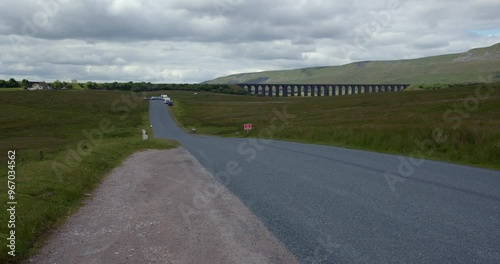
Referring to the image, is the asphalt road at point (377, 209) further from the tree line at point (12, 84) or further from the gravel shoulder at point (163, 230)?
the tree line at point (12, 84)

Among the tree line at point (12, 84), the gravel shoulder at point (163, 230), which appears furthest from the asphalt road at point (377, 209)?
the tree line at point (12, 84)

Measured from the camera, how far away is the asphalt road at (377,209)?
23.9 ft

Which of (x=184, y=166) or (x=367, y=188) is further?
(x=184, y=166)

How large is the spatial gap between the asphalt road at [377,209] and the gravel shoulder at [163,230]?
0.46m

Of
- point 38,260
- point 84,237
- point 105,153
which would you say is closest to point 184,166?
point 105,153

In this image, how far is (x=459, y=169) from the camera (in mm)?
15766

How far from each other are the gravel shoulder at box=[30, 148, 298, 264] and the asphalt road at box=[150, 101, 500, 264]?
0.46m

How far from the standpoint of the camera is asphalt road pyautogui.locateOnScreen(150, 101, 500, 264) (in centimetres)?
729

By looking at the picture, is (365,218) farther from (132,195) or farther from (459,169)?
(459,169)

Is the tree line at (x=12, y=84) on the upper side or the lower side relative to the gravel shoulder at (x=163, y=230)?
upper

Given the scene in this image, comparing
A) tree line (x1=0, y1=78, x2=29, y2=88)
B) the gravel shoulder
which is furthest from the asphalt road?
tree line (x1=0, y1=78, x2=29, y2=88)

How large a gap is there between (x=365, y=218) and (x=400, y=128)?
19192 mm

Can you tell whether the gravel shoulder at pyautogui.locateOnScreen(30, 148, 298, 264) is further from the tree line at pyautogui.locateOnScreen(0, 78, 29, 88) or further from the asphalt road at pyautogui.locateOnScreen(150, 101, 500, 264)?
the tree line at pyautogui.locateOnScreen(0, 78, 29, 88)

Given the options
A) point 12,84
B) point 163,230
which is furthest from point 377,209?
point 12,84
